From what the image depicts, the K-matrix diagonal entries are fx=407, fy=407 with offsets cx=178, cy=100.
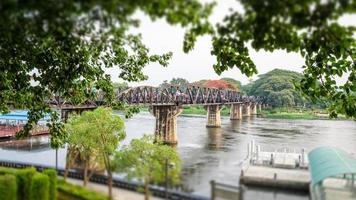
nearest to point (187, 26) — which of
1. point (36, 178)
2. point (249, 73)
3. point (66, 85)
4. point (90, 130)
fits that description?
point (249, 73)

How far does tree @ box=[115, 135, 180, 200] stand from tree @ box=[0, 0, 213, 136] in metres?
3.84

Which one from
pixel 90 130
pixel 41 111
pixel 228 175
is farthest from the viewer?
pixel 228 175

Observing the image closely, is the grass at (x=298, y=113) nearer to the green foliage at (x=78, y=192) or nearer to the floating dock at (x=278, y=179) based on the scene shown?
the floating dock at (x=278, y=179)

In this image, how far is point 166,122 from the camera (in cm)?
8756

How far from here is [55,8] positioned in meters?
8.02

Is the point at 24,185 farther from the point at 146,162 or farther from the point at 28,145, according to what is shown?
the point at 28,145

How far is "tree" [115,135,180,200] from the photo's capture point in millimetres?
14445

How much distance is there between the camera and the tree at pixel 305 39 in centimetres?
832

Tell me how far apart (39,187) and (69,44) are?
9.57 metres

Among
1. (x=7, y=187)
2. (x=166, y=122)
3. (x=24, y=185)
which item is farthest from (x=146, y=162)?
(x=166, y=122)

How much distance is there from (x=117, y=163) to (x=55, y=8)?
14.7m

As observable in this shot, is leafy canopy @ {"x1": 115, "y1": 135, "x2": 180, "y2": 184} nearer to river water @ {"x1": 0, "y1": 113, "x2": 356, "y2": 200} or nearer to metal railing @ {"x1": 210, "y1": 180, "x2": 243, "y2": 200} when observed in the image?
metal railing @ {"x1": 210, "y1": 180, "x2": 243, "y2": 200}

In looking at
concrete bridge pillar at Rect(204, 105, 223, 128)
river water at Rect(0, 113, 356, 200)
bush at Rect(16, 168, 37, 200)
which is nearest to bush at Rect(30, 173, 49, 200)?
bush at Rect(16, 168, 37, 200)

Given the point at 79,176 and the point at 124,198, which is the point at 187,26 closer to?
the point at 124,198
